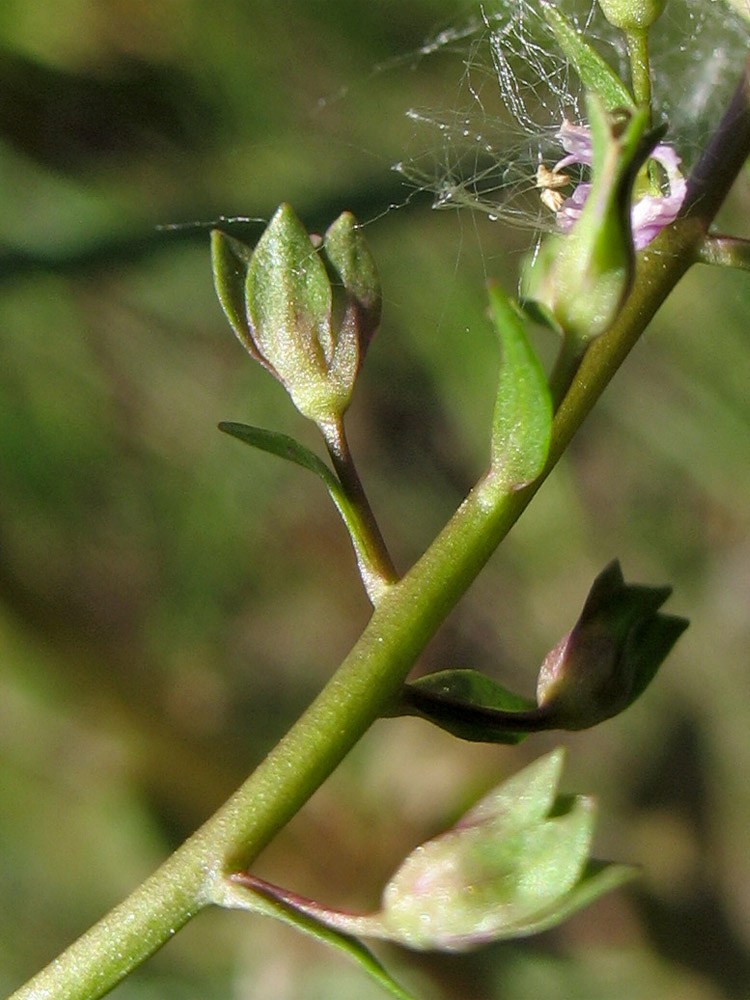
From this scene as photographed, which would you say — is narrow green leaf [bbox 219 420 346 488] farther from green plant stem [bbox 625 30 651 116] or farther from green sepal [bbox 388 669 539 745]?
green plant stem [bbox 625 30 651 116]

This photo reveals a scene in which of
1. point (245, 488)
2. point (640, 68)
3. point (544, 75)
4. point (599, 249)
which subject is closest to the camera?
point (599, 249)

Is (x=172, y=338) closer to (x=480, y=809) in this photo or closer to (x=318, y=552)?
(x=318, y=552)

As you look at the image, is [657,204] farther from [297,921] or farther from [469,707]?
[297,921]

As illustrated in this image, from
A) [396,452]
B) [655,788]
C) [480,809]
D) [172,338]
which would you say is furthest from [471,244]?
[480,809]

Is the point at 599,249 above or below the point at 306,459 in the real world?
above

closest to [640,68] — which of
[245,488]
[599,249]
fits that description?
[599,249]

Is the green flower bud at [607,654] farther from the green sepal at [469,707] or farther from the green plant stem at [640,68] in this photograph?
the green plant stem at [640,68]
